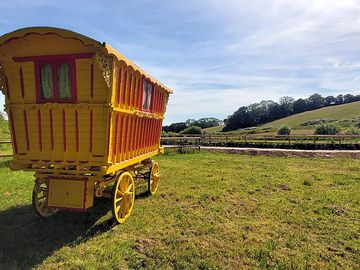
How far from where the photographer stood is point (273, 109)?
103m

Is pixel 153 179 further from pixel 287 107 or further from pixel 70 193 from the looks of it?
pixel 287 107

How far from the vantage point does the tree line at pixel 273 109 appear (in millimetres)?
97312

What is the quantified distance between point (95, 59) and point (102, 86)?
1.79 ft

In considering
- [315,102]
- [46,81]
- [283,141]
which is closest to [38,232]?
[46,81]

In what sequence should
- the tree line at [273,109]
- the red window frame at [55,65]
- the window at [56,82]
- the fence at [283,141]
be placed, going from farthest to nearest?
the tree line at [273,109] < the fence at [283,141] < the window at [56,82] < the red window frame at [55,65]

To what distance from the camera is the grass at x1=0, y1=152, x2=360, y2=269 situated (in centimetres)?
545

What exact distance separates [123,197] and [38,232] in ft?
6.47

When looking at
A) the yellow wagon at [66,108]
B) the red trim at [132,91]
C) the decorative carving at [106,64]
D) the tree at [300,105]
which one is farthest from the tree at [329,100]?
the decorative carving at [106,64]

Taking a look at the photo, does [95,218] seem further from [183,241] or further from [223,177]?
[223,177]

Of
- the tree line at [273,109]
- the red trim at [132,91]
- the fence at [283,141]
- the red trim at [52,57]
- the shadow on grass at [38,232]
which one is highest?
the tree line at [273,109]

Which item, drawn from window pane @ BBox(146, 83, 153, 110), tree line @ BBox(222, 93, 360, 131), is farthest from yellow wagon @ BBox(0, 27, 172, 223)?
tree line @ BBox(222, 93, 360, 131)

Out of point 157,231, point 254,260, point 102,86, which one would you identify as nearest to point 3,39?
point 102,86

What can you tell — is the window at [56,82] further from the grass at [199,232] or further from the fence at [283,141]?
the fence at [283,141]

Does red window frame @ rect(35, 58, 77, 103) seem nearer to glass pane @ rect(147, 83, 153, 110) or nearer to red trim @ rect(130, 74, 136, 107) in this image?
red trim @ rect(130, 74, 136, 107)
